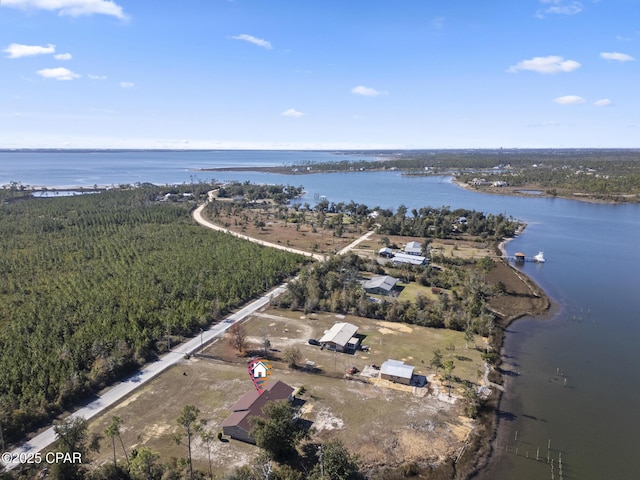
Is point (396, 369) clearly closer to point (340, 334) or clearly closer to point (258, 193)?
point (340, 334)

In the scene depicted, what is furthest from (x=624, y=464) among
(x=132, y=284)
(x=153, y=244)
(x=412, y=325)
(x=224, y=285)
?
(x=153, y=244)

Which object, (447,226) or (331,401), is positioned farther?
(447,226)

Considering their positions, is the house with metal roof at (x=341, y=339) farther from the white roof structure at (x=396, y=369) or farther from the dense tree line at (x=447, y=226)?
the dense tree line at (x=447, y=226)

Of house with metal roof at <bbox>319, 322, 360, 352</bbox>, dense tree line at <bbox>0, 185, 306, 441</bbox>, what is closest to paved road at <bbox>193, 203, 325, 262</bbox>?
dense tree line at <bbox>0, 185, 306, 441</bbox>

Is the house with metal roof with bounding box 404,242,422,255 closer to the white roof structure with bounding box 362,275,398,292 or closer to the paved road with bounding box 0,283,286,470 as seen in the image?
the white roof structure with bounding box 362,275,398,292

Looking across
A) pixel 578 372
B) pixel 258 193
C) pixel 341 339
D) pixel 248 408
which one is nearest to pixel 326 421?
pixel 248 408

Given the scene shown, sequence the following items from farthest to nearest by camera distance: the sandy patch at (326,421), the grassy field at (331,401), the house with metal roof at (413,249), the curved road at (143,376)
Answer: the house with metal roof at (413,249) < the sandy patch at (326,421) < the grassy field at (331,401) < the curved road at (143,376)

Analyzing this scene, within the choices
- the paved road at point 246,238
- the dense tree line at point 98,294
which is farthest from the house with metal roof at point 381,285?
the dense tree line at point 98,294

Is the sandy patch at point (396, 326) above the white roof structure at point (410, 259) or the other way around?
the other way around
